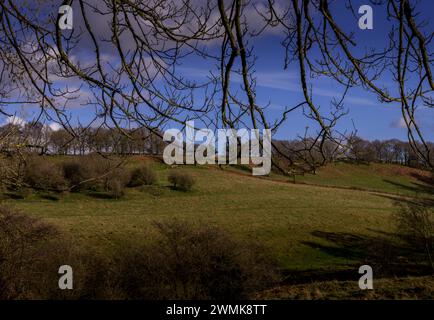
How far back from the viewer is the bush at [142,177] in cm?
5031

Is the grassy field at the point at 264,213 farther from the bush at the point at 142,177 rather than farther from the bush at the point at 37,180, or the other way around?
the bush at the point at 37,180

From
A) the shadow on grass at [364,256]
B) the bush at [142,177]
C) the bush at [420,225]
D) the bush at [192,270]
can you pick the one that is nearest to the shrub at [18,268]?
the bush at [192,270]

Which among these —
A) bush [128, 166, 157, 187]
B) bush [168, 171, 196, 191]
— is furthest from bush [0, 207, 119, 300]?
bush [168, 171, 196, 191]

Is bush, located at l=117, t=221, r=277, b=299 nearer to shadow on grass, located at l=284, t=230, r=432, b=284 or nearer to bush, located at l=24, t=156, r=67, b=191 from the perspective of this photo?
shadow on grass, located at l=284, t=230, r=432, b=284

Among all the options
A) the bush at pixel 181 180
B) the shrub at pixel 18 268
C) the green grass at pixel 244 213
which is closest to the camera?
the shrub at pixel 18 268

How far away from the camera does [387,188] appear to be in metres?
59.7

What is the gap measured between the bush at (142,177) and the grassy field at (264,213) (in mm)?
962

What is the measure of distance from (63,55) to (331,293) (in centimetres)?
1096

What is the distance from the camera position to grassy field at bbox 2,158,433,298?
3020 centimetres

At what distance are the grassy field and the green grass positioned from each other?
0.06 meters

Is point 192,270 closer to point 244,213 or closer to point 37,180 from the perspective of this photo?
point 37,180

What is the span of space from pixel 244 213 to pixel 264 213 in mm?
1710
